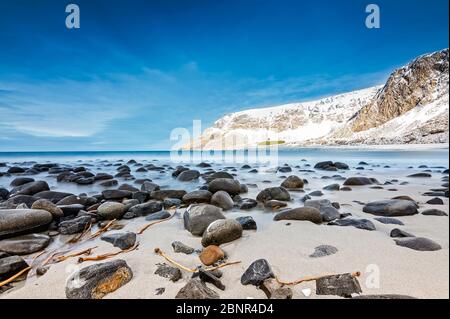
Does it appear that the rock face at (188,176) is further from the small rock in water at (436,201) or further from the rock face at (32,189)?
the small rock in water at (436,201)

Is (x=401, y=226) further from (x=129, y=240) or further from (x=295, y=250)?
(x=129, y=240)

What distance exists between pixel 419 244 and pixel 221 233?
1.65 meters

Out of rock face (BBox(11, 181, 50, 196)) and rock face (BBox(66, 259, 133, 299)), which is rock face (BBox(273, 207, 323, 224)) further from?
rock face (BBox(11, 181, 50, 196))

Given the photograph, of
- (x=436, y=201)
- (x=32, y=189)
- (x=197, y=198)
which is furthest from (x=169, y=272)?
(x=32, y=189)

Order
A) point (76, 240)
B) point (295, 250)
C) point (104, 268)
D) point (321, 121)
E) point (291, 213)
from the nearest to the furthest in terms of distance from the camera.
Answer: point (104, 268) → point (295, 250) → point (76, 240) → point (291, 213) → point (321, 121)

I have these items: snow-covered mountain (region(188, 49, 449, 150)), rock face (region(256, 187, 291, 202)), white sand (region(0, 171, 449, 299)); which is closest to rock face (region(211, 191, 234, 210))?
rock face (region(256, 187, 291, 202))

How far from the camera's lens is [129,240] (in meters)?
2.46

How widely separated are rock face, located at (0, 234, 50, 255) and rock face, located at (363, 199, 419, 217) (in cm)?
413

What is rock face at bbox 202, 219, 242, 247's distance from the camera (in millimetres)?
2314

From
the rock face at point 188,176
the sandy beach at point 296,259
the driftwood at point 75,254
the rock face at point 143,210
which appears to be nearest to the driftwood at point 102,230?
the sandy beach at point 296,259

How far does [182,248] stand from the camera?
88.5 inches
